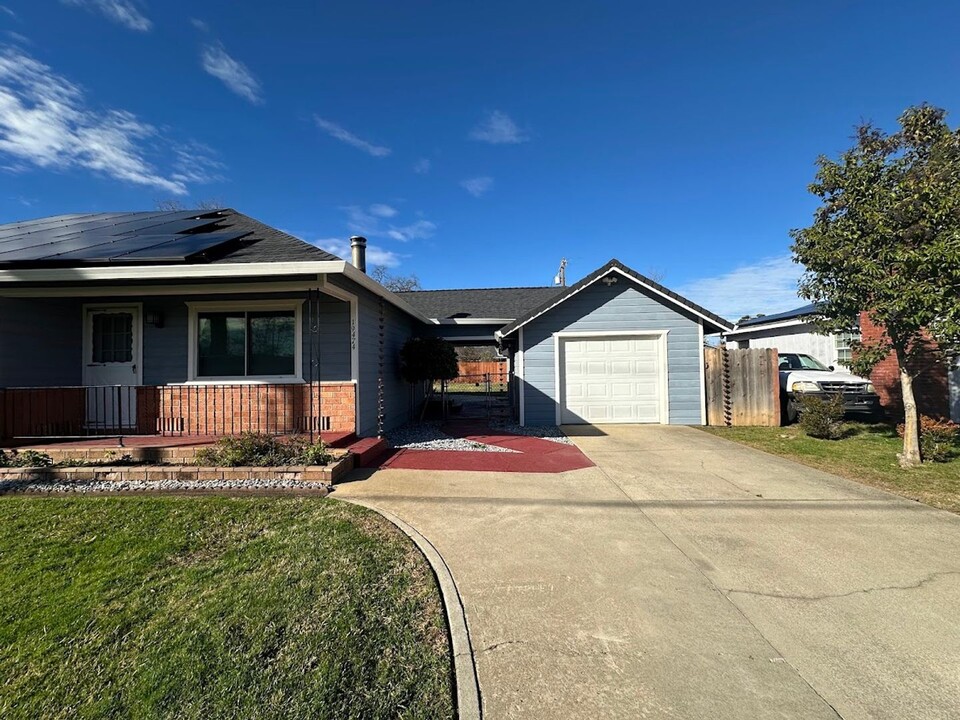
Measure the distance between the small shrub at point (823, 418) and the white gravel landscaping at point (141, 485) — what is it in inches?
378

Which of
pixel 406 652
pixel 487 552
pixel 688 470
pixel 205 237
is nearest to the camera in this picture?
pixel 406 652

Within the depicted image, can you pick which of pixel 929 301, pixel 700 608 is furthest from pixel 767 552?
pixel 929 301

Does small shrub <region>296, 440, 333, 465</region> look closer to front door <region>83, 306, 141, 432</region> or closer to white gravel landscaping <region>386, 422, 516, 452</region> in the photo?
white gravel landscaping <region>386, 422, 516, 452</region>

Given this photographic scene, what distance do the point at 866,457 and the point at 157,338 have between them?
12.7m

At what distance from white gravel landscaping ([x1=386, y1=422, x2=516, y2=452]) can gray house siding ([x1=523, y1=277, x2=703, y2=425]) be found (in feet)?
8.99

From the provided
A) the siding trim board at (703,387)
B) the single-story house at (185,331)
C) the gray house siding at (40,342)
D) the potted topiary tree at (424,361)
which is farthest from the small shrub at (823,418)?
the gray house siding at (40,342)

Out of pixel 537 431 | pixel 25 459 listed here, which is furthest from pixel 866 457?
pixel 25 459

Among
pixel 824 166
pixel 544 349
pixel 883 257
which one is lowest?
pixel 544 349

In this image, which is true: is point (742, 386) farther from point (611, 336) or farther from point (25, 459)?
point (25, 459)

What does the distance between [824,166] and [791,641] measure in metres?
7.89

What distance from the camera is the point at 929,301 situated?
5.92 meters

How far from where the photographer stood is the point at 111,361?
812 cm

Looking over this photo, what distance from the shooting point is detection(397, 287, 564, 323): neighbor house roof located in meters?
16.0

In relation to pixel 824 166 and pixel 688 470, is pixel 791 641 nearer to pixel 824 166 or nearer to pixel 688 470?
pixel 688 470
